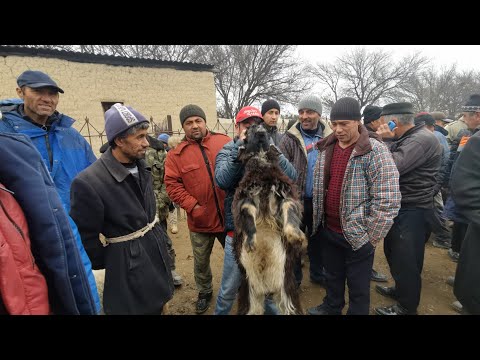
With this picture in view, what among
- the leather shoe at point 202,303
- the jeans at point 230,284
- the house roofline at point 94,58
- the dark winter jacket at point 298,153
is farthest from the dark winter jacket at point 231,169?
the house roofline at point 94,58

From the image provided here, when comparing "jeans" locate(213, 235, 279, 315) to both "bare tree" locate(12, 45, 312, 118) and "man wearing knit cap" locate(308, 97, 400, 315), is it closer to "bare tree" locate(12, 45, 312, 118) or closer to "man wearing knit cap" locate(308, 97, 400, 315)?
"man wearing knit cap" locate(308, 97, 400, 315)

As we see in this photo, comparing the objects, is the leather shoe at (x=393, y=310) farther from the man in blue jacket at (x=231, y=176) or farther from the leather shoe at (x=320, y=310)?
the man in blue jacket at (x=231, y=176)

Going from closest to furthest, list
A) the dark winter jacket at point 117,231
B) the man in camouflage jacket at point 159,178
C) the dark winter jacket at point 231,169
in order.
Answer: the dark winter jacket at point 117,231 → the dark winter jacket at point 231,169 → the man in camouflage jacket at point 159,178

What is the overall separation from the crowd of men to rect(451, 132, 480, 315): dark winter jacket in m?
0.01

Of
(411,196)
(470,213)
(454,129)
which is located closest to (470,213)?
(470,213)

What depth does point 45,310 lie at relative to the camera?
4.23ft

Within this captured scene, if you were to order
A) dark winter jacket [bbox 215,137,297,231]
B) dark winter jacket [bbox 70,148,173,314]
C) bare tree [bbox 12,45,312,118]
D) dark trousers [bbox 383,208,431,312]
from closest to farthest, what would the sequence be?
dark winter jacket [bbox 70,148,173,314], dark winter jacket [bbox 215,137,297,231], dark trousers [bbox 383,208,431,312], bare tree [bbox 12,45,312,118]

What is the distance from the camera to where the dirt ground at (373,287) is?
3809 millimetres

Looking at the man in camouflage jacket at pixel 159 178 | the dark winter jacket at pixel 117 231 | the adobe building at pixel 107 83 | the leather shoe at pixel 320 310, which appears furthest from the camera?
the adobe building at pixel 107 83

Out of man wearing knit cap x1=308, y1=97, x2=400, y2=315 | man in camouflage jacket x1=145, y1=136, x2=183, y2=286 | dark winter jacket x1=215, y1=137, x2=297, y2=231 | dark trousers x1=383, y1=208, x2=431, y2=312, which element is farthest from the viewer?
man in camouflage jacket x1=145, y1=136, x2=183, y2=286

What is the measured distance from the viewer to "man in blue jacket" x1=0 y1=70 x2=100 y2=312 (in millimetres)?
2752

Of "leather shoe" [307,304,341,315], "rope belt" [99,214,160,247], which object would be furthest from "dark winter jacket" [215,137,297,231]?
"leather shoe" [307,304,341,315]

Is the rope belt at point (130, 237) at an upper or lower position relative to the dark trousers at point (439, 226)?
upper

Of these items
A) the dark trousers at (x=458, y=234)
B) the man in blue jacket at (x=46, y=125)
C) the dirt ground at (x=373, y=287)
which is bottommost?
the dirt ground at (x=373, y=287)
